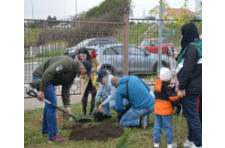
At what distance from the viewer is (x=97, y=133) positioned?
15.0ft

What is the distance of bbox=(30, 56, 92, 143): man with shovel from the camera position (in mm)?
3973

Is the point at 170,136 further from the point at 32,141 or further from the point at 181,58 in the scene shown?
the point at 32,141

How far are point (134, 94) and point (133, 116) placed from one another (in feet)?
1.67

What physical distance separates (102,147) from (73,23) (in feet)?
11.9

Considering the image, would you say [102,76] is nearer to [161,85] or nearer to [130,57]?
[161,85]

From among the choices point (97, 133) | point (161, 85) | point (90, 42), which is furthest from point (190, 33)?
point (90, 42)

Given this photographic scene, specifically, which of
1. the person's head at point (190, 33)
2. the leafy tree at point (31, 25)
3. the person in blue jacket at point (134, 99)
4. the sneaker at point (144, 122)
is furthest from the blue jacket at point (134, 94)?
the leafy tree at point (31, 25)

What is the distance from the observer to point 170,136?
3844mm

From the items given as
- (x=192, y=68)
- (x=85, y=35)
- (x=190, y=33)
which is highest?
(x=85, y=35)

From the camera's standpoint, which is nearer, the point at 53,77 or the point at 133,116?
the point at 53,77

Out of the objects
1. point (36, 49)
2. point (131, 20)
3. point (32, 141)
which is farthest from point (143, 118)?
point (36, 49)

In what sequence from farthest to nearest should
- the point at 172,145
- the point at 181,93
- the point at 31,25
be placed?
1. the point at 31,25
2. the point at 172,145
3. the point at 181,93

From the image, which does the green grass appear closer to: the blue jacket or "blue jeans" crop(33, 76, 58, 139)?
"blue jeans" crop(33, 76, 58, 139)

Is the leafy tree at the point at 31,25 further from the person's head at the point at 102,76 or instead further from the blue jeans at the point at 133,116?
the blue jeans at the point at 133,116
